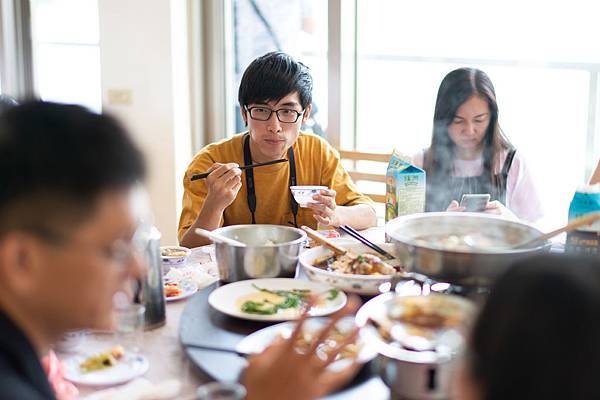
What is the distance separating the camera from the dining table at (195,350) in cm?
129

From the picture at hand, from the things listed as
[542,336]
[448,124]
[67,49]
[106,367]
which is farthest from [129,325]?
[67,49]

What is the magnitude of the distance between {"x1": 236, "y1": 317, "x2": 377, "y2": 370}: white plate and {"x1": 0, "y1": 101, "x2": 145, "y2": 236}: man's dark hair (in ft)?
1.64

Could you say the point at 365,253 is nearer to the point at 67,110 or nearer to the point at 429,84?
the point at 67,110

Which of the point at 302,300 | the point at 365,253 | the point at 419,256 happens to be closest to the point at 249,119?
the point at 365,253

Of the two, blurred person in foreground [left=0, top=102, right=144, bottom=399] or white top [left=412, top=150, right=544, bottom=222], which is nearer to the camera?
blurred person in foreground [left=0, top=102, right=144, bottom=399]

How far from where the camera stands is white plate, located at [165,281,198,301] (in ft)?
5.84

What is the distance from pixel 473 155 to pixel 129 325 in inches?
71.3

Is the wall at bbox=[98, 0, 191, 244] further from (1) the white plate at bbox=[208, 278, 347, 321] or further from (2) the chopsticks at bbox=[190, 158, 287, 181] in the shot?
(1) the white plate at bbox=[208, 278, 347, 321]

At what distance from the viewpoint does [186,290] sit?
1.83 m

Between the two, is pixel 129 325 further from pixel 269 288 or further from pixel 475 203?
pixel 475 203

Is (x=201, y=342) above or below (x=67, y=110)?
below

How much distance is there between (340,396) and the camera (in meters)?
1.23

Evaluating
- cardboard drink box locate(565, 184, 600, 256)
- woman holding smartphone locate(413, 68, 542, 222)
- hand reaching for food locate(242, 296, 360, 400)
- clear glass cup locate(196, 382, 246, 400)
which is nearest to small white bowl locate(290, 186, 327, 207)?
woman holding smartphone locate(413, 68, 542, 222)

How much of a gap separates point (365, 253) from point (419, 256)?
46cm
